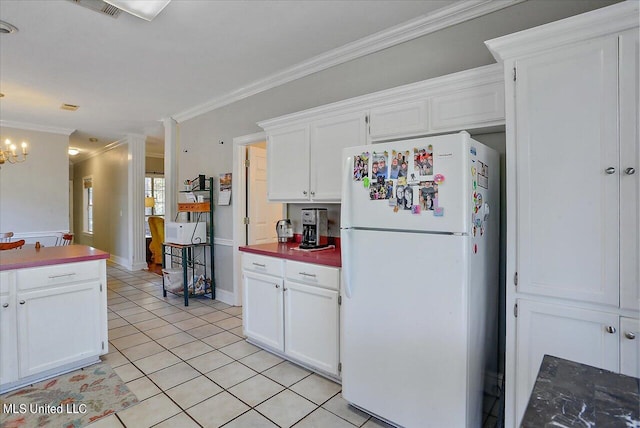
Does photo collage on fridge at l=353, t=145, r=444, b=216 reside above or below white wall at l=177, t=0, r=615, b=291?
below

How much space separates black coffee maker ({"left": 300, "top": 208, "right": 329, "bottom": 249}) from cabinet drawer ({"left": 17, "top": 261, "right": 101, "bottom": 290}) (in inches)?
65.4

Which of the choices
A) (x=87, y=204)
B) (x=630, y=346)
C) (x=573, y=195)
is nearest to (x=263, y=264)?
(x=573, y=195)

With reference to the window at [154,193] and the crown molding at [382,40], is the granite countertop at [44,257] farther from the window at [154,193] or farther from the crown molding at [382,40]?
the window at [154,193]

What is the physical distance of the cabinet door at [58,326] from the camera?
2.29 meters

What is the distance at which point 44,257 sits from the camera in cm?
247

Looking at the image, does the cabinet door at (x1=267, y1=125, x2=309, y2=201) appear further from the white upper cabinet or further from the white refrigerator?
the white refrigerator

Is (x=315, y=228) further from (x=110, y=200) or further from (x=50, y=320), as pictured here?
(x=110, y=200)

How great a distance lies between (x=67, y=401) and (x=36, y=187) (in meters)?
4.85

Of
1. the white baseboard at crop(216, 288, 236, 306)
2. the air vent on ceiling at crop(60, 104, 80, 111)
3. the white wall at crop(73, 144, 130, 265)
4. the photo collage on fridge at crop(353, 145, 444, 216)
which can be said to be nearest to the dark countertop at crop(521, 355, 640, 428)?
the photo collage on fridge at crop(353, 145, 444, 216)

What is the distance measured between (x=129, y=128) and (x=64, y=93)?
187 centimetres

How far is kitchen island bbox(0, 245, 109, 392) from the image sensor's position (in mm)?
2229

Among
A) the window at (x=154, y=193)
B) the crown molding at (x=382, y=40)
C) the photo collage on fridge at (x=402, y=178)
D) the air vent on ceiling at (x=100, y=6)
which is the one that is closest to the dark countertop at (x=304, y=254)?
the photo collage on fridge at (x=402, y=178)

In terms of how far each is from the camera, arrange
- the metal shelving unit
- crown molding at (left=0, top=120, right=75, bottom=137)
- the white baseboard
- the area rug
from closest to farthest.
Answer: the area rug → the white baseboard → the metal shelving unit → crown molding at (left=0, top=120, right=75, bottom=137)

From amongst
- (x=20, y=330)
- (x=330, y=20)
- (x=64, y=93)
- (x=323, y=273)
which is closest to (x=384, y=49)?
(x=330, y=20)
